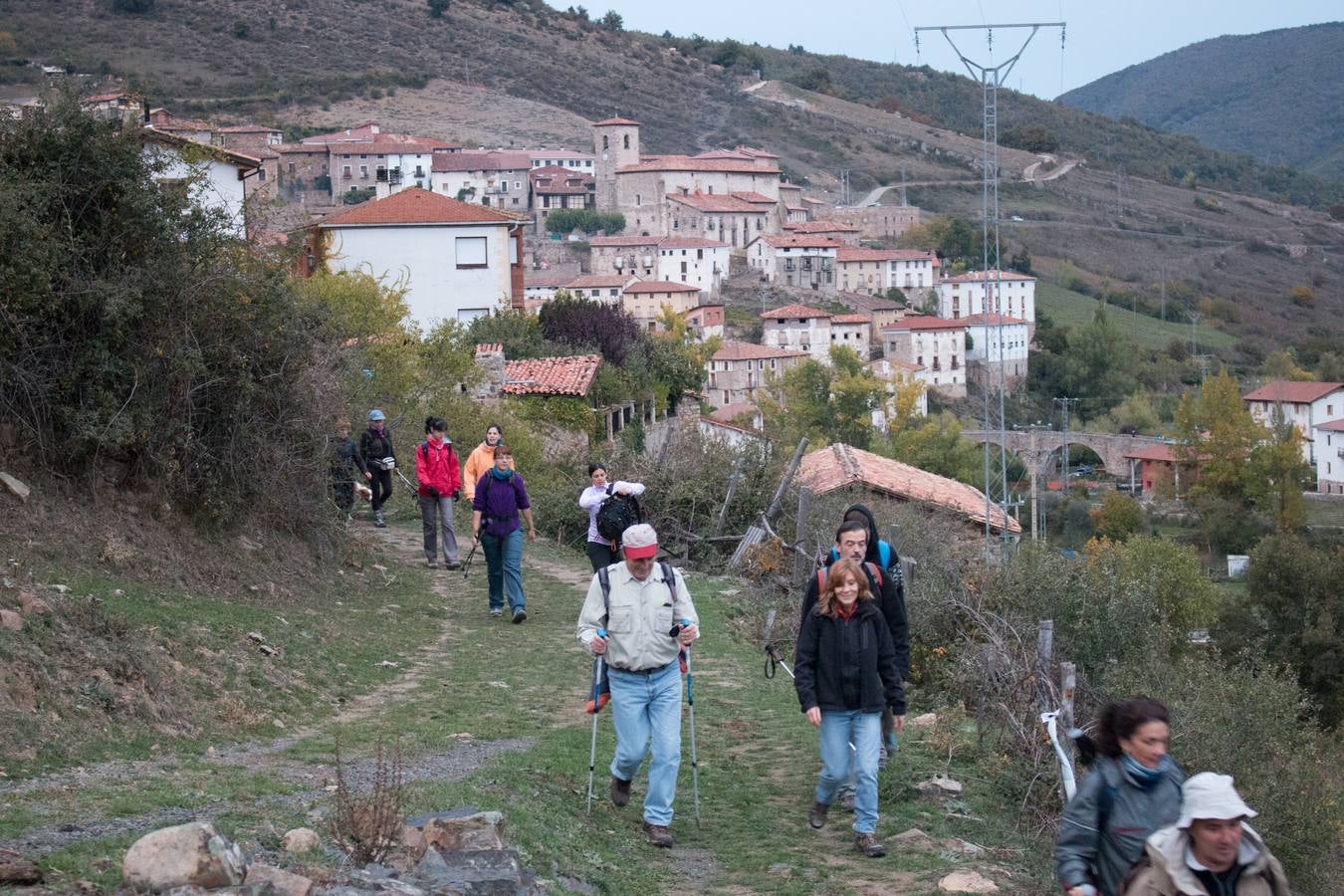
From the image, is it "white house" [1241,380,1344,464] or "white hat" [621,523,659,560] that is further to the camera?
"white house" [1241,380,1344,464]

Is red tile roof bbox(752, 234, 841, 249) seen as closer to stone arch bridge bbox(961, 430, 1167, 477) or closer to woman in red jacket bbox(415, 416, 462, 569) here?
stone arch bridge bbox(961, 430, 1167, 477)

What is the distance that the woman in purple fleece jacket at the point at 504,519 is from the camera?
12.4m

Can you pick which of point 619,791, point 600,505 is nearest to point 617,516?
point 600,505

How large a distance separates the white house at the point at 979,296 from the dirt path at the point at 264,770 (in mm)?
108439

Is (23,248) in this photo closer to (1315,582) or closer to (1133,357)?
(1315,582)

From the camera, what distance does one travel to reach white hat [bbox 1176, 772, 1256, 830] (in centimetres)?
438

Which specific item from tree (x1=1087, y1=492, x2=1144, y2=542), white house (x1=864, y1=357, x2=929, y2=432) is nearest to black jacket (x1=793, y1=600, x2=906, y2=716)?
tree (x1=1087, y1=492, x2=1144, y2=542)

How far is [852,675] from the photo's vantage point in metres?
7.07

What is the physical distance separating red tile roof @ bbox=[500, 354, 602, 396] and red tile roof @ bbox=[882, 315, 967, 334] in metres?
82.6

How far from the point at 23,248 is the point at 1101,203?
16389 centimetres

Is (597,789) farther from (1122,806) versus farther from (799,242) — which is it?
(799,242)

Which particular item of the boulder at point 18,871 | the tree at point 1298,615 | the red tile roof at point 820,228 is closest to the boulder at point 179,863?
the boulder at point 18,871

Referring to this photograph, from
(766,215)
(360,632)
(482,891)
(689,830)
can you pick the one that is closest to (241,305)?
(360,632)

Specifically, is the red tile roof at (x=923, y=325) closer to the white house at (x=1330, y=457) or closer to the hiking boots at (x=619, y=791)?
the white house at (x=1330, y=457)
